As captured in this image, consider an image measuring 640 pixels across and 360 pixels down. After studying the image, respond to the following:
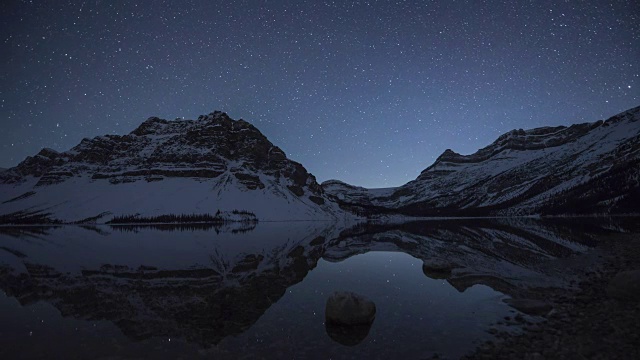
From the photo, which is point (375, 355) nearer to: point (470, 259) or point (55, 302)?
point (55, 302)

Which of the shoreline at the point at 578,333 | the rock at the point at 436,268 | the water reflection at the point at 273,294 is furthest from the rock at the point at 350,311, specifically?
the rock at the point at 436,268

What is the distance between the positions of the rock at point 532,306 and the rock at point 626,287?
382 cm

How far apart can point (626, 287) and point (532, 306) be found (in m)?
5.26

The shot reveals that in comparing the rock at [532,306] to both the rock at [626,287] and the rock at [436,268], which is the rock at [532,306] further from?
the rock at [436,268]

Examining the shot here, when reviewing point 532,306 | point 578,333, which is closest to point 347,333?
point 578,333

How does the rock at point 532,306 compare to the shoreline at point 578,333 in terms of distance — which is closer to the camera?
the shoreline at point 578,333

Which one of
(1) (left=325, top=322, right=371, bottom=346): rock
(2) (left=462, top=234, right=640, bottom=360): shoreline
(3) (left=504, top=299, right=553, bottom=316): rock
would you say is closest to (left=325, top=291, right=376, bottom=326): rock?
(1) (left=325, top=322, right=371, bottom=346): rock

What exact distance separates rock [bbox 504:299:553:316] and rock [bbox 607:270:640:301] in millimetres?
3820

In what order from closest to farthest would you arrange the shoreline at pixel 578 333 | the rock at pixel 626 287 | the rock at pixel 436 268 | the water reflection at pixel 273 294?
the shoreline at pixel 578 333 → the water reflection at pixel 273 294 → the rock at pixel 626 287 → the rock at pixel 436 268

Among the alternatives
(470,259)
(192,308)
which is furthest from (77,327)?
(470,259)

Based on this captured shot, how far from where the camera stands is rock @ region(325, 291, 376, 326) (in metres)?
15.6

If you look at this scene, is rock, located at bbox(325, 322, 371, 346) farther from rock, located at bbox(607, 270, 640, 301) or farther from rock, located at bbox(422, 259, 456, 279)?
rock, located at bbox(422, 259, 456, 279)

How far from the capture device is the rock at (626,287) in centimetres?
1645

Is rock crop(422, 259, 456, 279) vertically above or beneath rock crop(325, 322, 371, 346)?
beneath
